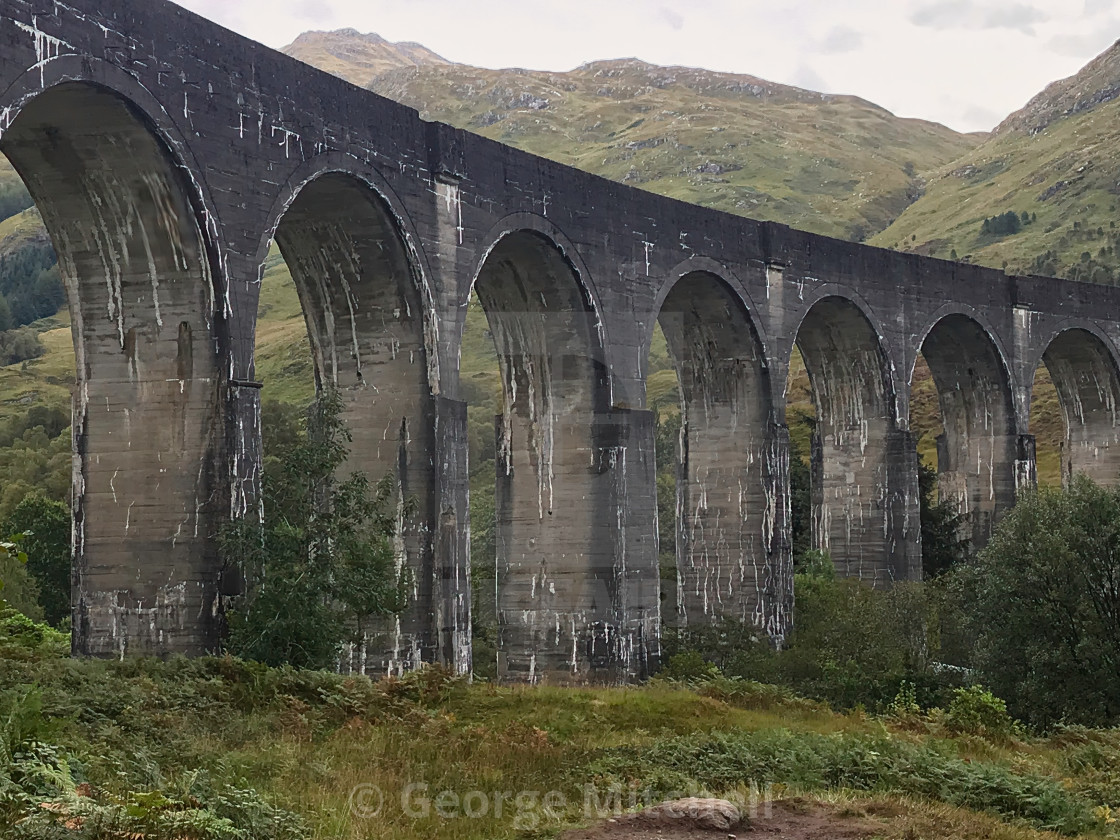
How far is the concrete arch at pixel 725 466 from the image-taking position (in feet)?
99.8

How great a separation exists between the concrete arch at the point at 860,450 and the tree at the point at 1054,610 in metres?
8.24

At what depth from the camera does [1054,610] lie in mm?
24188

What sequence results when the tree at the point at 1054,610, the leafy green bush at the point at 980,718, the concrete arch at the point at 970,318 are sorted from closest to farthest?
the leafy green bush at the point at 980,718 → the tree at the point at 1054,610 → the concrete arch at the point at 970,318

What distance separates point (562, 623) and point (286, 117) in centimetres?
1093

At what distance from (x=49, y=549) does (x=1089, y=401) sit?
3114cm

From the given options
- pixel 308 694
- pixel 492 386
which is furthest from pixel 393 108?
pixel 492 386

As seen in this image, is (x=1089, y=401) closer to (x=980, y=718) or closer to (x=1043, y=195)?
(x=980, y=718)

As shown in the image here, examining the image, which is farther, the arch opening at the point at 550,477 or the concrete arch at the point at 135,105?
the arch opening at the point at 550,477

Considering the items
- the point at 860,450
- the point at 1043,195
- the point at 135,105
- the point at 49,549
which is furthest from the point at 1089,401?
the point at 1043,195

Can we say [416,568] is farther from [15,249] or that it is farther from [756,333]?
[15,249]

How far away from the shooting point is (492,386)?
10169 cm

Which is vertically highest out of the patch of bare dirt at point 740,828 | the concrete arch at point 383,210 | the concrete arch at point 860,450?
the concrete arch at point 383,210

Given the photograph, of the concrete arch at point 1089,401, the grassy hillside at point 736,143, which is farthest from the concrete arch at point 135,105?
the grassy hillside at point 736,143

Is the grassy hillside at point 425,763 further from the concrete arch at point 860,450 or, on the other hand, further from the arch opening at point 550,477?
the concrete arch at point 860,450
